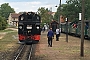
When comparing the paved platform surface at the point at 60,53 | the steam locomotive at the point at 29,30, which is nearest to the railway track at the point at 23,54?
the paved platform surface at the point at 60,53

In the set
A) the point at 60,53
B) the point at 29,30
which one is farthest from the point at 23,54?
the point at 29,30

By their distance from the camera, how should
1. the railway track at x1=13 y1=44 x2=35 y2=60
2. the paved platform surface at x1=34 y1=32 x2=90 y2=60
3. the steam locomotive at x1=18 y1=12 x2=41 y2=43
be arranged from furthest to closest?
1. the steam locomotive at x1=18 y1=12 x2=41 y2=43
2. the railway track at x1=13 y1=44 x2=35 y2=60
3. the paved platform surface at x1=34 y1=32 x2=90 y2=60

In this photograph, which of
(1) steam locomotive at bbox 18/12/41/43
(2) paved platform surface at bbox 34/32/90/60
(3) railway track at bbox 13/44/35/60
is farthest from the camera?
(1) steam locomotive at bbox 18/12/41/43

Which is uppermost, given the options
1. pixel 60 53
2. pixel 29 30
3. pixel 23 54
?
pixel 29 30

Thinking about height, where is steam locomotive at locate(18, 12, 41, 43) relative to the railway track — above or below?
above

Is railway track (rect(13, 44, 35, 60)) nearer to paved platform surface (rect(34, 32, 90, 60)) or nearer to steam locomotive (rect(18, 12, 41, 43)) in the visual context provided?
paved platform surface (rect(34, 32, 90, 60))

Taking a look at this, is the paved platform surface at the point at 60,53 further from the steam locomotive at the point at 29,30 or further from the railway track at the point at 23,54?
the steam locomotive at the point at 29,30

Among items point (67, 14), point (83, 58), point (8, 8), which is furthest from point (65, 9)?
point (8, 8)

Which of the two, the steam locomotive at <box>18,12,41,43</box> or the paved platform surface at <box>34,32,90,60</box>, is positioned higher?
the steam locomotive at <box>18,12,41,43</box>

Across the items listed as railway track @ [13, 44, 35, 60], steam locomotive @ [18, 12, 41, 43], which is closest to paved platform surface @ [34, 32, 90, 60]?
railway track @ [13, 44, 35, 60]

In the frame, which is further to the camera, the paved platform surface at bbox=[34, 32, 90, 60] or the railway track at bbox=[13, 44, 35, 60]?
the railway track at bbox=[13, 44, 35, 60]

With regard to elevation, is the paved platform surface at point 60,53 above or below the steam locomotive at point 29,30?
below

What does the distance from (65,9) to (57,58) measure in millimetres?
46127

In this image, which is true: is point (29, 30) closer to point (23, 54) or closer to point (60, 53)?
point (23, 54)
